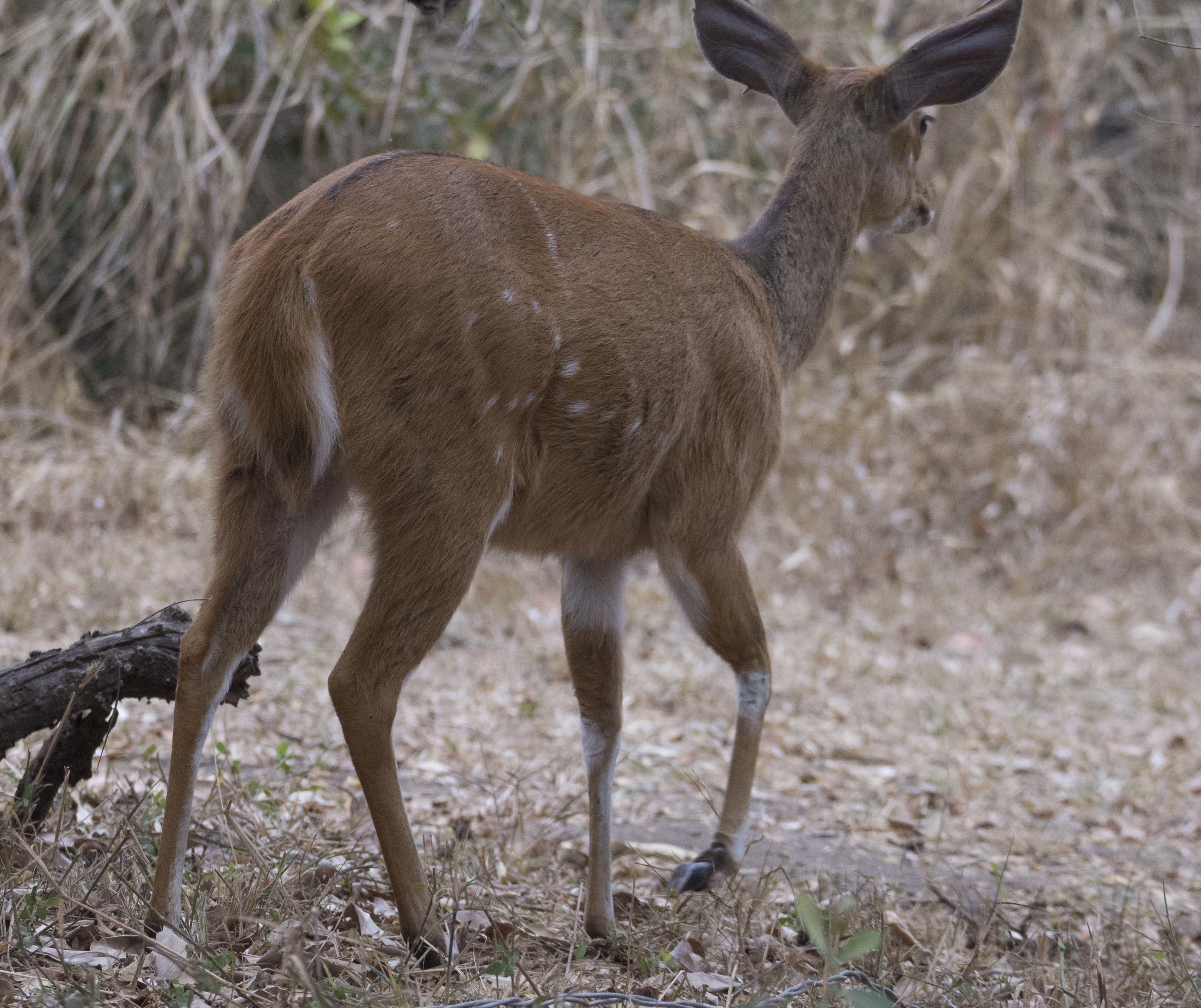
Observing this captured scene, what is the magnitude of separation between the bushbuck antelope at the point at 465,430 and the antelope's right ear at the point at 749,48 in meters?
0.92

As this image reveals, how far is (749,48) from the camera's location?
171 inches

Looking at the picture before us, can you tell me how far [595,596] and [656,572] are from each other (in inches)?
152

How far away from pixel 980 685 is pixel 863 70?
2.98m

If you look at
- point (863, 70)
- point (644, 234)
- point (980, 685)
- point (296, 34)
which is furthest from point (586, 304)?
point (296, 34)

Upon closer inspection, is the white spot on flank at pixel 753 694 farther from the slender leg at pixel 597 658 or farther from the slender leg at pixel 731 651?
the slender leg at pixel 597 658

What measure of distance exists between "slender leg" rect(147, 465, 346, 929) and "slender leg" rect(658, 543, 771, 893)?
986mm

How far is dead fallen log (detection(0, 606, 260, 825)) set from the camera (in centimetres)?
296

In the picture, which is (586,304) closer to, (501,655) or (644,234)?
(644,234)

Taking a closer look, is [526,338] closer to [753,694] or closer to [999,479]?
[753,694]

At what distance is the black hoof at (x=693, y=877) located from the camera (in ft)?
11.8

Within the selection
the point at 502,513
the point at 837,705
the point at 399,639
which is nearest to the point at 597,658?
the point at 502,513

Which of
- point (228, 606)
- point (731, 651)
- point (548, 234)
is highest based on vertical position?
point (548, 234)

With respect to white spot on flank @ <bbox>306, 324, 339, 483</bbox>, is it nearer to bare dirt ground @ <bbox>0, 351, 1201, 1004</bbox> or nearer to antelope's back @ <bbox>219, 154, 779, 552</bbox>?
antelope's back @ <bbox>219, 154, 779, 552</bbox>

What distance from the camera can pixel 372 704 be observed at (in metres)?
2.76
